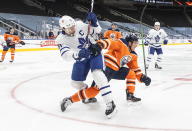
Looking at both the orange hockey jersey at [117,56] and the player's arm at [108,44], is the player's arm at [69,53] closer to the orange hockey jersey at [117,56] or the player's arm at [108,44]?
the player's arm at [108,44]

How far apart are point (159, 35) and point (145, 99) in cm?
421

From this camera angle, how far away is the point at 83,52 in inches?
105

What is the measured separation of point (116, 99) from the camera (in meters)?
3.74

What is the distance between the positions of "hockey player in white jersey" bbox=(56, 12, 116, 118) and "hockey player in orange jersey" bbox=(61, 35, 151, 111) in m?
0.07

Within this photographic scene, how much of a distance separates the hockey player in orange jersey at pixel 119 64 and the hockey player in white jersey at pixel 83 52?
0.23 feet

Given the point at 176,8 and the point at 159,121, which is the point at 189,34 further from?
the point at 159,121

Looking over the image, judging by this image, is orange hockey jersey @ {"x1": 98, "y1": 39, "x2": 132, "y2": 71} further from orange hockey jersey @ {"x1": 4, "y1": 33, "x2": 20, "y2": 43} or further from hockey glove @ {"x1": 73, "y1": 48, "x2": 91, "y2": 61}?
orange hockey jersey @ {"x1": 4, "y1": 33, "x2": 20, "y2": 43}

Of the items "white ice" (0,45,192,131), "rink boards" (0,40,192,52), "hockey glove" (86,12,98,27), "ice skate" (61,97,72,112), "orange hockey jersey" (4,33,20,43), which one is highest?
"hockey glove" (86,12,98,27)

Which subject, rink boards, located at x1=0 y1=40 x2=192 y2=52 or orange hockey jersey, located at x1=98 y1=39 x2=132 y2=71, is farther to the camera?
rink boards, located at x1=0 y1=40 x2=192 y2=52

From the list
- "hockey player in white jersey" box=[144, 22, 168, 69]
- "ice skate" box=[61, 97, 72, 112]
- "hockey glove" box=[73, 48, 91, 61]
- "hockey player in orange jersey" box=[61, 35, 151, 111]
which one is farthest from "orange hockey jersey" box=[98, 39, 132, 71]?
"hockey player in white jersey" box=[144, 22, 168, 69]

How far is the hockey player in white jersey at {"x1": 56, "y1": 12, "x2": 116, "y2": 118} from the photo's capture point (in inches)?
109

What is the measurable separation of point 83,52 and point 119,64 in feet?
2.15

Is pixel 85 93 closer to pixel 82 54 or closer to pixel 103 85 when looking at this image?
pixel 103 85

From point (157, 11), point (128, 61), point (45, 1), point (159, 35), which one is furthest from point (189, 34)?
point (128, 61)
